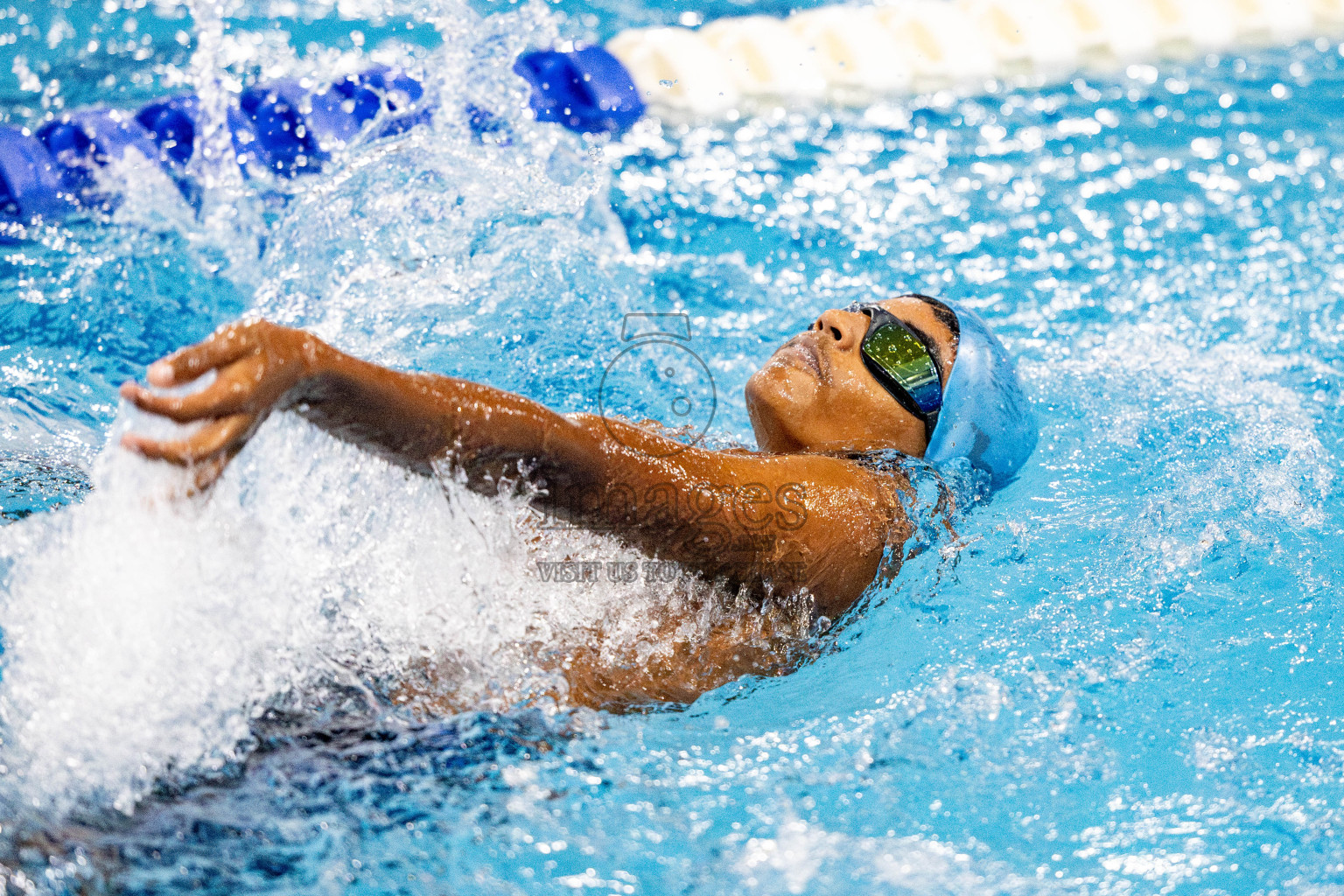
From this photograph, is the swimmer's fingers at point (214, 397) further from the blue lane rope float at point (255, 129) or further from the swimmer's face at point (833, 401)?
the blue lane rope float at point (255, 129)

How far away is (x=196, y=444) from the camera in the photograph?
1.37m

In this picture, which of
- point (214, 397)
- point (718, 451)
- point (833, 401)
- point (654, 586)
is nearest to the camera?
point (214, 397)

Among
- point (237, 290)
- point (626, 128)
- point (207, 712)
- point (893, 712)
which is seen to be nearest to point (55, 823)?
point (207, 712)

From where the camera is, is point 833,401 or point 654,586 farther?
point 833,401

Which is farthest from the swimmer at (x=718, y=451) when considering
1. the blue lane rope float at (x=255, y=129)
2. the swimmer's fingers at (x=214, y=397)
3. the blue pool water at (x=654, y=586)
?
the blue lane rope float at (x=255, y=129)

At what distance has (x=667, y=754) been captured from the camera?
1.97m

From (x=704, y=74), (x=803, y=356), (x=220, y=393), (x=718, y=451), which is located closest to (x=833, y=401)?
(x=803, y=356)

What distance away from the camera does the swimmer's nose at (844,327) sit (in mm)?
2334

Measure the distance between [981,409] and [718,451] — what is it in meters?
0.57

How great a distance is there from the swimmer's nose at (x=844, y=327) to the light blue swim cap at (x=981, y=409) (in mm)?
205

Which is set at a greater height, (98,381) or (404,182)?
(404,182)

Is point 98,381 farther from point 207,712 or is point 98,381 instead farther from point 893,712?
point 893,712

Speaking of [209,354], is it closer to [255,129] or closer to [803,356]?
[803,356]

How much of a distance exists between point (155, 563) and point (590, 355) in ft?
5.83
